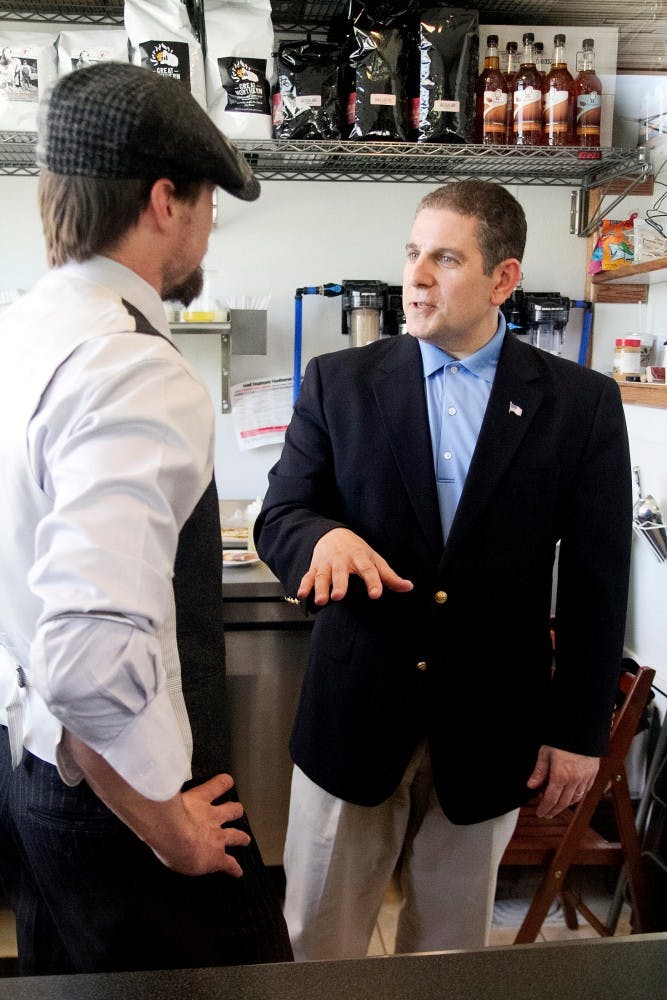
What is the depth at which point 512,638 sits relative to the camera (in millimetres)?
1298

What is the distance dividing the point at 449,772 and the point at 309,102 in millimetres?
1497

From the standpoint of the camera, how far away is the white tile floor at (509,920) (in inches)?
72.7

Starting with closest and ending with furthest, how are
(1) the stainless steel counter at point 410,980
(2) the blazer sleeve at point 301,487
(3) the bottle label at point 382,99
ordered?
1. (1) the stainless steel counter at point 410,980
2. (2) the blazer sleeve at point 301,487
3. (3) the bottle label at point 382,99

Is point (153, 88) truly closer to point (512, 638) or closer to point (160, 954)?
point (160, 954)

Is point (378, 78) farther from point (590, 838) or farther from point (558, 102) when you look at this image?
point (590, 838)

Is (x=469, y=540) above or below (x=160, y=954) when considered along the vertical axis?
above

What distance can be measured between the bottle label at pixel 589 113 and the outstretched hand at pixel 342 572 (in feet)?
4.87

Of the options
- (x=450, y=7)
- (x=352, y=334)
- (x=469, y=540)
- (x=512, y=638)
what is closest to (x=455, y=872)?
(x=512, y=638)

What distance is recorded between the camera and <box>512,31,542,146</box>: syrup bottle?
6.96ft

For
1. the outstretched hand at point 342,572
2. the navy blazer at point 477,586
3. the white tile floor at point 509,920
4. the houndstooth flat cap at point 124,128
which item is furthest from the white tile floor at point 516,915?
the houndstooth flat cap at point 124,128

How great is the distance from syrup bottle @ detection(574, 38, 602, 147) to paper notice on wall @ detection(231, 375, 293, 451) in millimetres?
910

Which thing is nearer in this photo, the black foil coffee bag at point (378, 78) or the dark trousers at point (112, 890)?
the dark trousers at point (112, 890)

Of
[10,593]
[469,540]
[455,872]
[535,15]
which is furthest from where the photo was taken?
[535,15]

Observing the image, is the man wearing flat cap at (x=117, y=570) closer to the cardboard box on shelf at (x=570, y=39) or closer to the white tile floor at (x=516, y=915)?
the white tile floor at (x=516, y=915)
